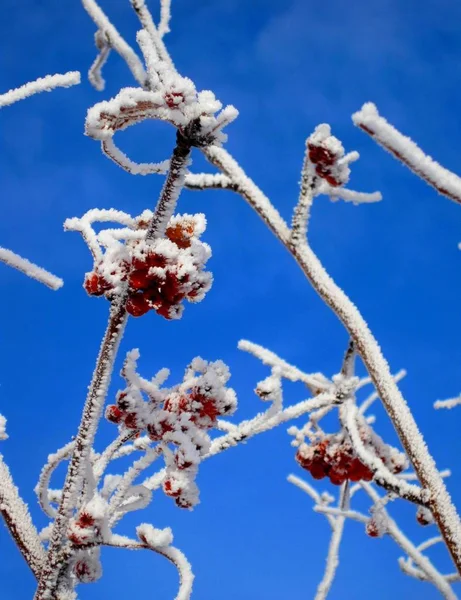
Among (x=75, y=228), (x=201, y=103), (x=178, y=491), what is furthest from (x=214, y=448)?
(x=201, y=103)

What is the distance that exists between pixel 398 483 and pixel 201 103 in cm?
146

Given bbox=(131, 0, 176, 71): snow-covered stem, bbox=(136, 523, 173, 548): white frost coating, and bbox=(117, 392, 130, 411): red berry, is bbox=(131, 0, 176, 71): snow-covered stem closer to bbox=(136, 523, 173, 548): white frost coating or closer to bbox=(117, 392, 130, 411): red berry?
bbox=(117, 392, 130, 411): red berry

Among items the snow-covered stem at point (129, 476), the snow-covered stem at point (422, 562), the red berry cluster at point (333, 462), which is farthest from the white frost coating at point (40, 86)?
the snow-covered stem at point (422, 562)

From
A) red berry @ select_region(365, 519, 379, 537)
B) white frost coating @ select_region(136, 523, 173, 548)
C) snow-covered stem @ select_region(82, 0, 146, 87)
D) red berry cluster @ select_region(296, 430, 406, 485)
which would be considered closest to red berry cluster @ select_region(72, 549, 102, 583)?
white frost coating @ select_region(136, 523, 173, 548)

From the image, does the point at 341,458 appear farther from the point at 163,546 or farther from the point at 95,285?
the point at 95,285

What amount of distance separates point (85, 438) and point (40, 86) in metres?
0.86

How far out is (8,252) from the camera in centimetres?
154

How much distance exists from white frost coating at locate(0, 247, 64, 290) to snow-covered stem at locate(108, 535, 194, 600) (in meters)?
0.68

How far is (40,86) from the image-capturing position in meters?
1.38

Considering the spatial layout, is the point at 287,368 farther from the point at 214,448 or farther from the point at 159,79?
the point at 159,79

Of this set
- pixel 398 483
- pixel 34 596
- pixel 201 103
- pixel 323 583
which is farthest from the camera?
pixel 323 583

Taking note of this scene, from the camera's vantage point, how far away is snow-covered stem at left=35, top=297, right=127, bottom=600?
131 cm

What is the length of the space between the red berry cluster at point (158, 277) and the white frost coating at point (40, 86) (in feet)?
1.39

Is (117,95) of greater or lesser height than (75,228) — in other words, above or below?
below
